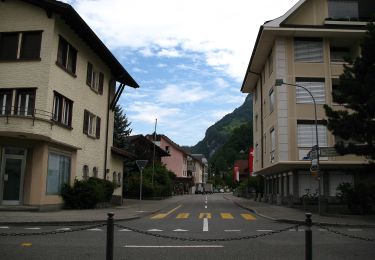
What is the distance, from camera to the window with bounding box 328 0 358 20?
108 feet

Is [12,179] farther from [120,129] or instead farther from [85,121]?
[120,129]

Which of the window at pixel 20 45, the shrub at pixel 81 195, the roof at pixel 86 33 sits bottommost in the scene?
the shrub at pixel 81 195

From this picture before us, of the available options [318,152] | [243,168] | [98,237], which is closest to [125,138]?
[318,152]

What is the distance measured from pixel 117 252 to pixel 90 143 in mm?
19507

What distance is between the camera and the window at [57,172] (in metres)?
22.4

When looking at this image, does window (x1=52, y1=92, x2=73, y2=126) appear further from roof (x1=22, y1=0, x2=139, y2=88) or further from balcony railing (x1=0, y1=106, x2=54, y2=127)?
roof (x1=22, y1=0, x2=139, y2=88)

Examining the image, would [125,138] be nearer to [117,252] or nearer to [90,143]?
[90,143]

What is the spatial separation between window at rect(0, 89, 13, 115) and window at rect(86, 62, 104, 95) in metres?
6.36

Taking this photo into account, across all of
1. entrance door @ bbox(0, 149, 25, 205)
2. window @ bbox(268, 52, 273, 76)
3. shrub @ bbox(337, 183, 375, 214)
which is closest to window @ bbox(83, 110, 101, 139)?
entrance door @ bbox(0, 149, 25, 205)

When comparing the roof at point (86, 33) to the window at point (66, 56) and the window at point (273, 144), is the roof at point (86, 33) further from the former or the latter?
the window at point (273, 144)

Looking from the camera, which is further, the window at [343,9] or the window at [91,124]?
the window at [343,9]

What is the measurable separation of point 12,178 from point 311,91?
2072 cm

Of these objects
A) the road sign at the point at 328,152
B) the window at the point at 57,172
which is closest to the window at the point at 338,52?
the road sign at the point at 328,152

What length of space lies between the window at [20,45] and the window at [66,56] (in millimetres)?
1255
